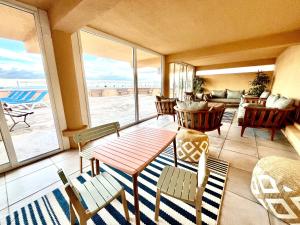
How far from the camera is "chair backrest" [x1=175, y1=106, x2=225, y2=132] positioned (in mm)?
2545

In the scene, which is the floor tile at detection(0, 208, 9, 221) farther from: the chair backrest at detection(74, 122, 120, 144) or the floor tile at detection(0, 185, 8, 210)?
the chair backrest at detection(74, 122, 120, 144)

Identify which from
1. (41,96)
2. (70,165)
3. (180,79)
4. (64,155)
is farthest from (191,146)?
(180,79)

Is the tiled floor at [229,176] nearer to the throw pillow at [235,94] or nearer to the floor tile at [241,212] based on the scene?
the floor tile at [241,212]

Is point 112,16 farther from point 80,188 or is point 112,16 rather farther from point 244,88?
point 244,88

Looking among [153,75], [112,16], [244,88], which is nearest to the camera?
[112,16]

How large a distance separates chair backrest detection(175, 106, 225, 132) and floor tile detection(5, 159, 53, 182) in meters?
2.53

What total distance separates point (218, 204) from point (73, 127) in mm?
2512

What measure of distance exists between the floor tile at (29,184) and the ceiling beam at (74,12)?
2.20m

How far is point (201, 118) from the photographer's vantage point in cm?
257

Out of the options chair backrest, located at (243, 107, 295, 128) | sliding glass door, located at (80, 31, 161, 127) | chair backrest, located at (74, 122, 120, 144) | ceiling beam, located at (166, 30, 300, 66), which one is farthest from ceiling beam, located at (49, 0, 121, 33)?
ceiling beam, located at (166, 30, 300, 66)

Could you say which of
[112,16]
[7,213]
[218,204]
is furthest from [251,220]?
[112,16]

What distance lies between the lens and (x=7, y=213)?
4.19ft

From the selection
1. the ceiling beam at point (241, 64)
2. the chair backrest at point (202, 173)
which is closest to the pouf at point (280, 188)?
the chair backrest at point (202, 173)

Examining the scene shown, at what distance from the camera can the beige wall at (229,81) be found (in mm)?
7121
